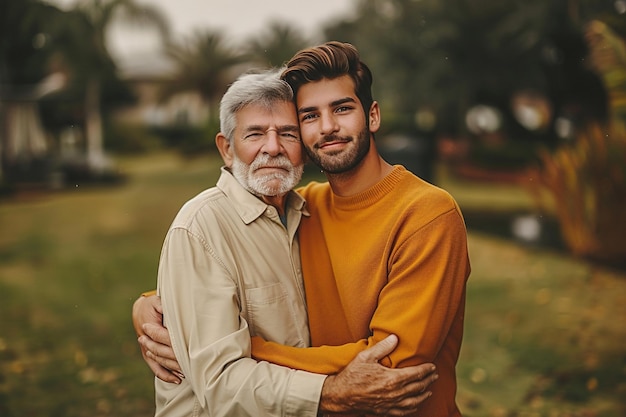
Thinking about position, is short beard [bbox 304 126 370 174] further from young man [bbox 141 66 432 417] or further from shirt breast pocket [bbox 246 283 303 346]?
shirt breast pocket [bbox 246 283 303 346]

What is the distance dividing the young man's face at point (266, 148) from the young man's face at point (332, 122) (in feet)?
0.22

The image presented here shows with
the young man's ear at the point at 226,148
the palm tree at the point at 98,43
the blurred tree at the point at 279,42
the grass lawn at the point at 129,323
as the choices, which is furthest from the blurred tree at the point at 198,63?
the young man's ear at the point at 226,148

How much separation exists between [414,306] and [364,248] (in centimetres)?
35

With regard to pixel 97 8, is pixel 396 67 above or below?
below

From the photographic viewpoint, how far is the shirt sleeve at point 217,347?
2244 mm

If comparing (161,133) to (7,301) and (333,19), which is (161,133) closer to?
(333,19)

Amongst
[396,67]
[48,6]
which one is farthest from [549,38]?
[48,6]

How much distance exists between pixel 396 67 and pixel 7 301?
11581 millimetres

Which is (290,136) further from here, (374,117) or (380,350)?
(380,350)

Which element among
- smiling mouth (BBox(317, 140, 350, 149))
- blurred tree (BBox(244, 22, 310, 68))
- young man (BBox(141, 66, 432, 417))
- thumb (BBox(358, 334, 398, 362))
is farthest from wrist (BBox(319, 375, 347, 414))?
blurred tree (BBox(244, 22, 310, 68))

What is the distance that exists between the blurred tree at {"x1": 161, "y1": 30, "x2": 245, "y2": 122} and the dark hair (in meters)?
14.9

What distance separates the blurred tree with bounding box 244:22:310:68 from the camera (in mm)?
16812

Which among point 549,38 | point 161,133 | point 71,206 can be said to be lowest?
point 71,206

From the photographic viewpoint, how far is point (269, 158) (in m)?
2.60
